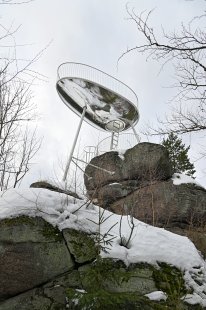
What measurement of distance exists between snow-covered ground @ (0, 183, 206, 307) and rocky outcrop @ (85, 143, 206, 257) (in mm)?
5142

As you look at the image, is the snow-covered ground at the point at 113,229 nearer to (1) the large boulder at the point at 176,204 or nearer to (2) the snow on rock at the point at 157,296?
(2) the snow on rock at the point at 157,296

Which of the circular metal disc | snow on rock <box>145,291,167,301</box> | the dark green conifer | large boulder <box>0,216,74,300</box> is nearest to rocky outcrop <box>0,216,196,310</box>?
large boulder <box>0,216,74,300</box>

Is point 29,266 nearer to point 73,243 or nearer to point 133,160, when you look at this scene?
point 73,243

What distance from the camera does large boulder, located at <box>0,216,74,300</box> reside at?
468cm

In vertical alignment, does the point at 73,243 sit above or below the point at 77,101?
below

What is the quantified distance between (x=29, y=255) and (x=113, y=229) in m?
1.35

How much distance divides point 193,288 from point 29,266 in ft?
7.62

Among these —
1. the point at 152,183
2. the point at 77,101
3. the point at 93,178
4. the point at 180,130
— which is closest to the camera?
the point at 180,130

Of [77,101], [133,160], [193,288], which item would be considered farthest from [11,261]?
[77,101]

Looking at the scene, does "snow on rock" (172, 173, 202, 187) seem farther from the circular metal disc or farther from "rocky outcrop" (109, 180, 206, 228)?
the circular metal disc

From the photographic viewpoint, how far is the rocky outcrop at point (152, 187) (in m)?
11.8

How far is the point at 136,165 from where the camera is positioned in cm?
1346

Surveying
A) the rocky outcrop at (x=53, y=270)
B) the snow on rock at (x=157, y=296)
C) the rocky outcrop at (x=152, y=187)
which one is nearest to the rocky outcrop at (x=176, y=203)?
the rocky outcrop at (x=152, y=187)

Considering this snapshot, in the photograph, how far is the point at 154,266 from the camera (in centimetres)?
518
